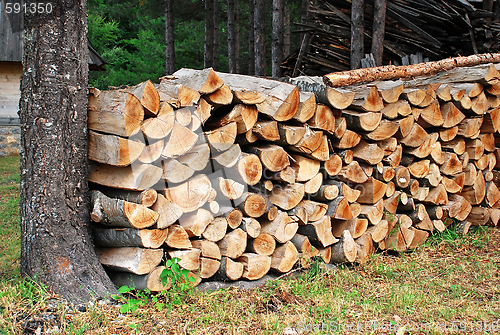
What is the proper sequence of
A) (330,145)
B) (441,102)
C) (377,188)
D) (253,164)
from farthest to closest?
1. (441,102)
2. (377,188)
3. (330,145)
4. (253,164)

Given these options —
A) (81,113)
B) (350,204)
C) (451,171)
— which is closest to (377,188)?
(350,204)

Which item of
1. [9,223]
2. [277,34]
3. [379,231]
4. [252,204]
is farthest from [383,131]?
[277,34]

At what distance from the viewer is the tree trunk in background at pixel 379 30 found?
8227 millimetres

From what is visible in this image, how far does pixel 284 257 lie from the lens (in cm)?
354

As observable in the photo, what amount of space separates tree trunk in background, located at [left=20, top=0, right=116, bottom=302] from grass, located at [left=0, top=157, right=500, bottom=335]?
0.19 meters

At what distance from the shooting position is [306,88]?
388 centimetres

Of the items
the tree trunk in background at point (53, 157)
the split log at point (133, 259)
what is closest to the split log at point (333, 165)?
the split log at point (133, 259)

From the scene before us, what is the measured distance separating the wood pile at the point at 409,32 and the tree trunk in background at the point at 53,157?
22.8 ft

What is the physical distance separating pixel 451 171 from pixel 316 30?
607cm

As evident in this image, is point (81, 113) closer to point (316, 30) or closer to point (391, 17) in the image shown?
point (316, 30)

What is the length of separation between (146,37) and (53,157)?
1876cm

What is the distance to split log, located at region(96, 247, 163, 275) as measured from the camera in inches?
114

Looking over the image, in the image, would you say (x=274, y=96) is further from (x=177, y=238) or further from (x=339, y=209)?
(x=177, y=238)

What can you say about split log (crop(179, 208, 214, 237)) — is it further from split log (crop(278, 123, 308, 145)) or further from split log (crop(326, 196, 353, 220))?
split log (crop(326, 196, 353, 220))
